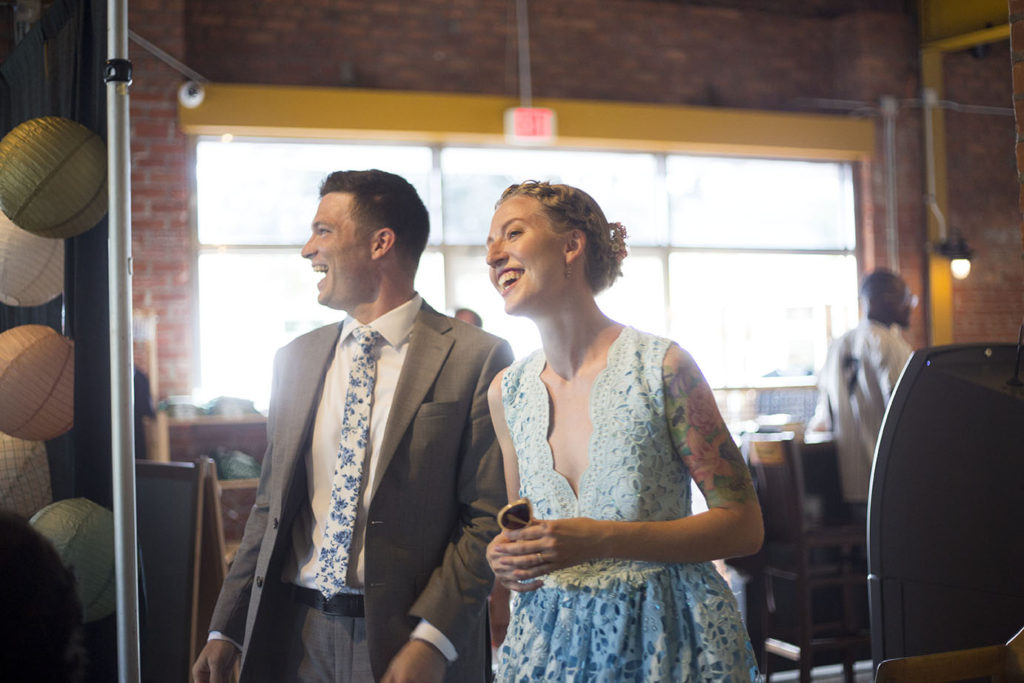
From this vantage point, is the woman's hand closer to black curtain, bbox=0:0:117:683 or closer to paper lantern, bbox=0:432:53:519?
black curtain, bbox=0:0:117:683

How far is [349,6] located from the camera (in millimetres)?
7098

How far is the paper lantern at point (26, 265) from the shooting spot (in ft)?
7.89

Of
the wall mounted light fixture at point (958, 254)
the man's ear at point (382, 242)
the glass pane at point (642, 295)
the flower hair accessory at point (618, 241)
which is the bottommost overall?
the flower hair accessory at point (618, 241)

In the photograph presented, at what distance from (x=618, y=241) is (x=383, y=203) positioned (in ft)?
1.77

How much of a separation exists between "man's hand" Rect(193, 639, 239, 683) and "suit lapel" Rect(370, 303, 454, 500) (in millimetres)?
464

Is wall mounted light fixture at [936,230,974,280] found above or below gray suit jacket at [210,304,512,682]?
above

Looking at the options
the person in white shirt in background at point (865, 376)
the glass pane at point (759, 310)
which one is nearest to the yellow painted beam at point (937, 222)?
the glass pane at point (759, 310)

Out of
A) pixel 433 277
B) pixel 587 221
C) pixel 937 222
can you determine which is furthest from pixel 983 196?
pixel 587 221

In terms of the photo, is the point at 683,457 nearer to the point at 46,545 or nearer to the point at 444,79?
the point at 46,545

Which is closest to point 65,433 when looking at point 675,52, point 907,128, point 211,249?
point 211,249

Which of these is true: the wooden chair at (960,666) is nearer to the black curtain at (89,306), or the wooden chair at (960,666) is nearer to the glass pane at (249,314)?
the black curtain at (89,306)

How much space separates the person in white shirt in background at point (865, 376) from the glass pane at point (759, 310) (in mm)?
3324

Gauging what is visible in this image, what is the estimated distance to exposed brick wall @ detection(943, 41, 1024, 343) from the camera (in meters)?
8.52

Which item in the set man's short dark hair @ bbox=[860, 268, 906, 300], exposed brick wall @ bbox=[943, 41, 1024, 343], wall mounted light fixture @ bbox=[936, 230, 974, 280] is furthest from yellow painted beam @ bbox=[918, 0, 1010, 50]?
man's short dark hair @ bbox=[860, 268, 906, 300]
